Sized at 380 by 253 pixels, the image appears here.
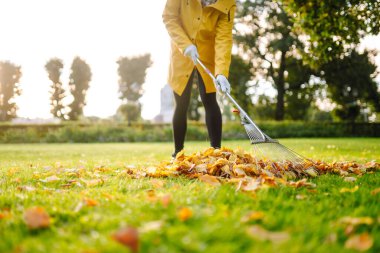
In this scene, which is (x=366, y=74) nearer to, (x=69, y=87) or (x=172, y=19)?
(x=172, y=19)

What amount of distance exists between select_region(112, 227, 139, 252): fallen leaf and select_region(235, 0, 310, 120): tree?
80.8ft

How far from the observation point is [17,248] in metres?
1.02

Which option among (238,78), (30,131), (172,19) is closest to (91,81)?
(238,78)

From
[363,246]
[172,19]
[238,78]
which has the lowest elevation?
[363,246]

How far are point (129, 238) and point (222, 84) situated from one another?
2.19 meters

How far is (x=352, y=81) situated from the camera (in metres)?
26.2

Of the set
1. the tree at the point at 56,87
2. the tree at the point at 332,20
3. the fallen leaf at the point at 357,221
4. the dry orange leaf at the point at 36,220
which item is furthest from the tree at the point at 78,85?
the fallen leaf at the point at 357,221

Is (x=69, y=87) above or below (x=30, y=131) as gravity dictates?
above

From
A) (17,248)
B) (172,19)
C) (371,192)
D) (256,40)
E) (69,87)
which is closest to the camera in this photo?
(17,248)

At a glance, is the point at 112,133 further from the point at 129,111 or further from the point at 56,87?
the point at 56,87

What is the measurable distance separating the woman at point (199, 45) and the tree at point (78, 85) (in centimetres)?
3756

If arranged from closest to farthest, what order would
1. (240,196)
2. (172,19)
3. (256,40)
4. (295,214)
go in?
(295,214), (240,196), (172,19), (256,40)

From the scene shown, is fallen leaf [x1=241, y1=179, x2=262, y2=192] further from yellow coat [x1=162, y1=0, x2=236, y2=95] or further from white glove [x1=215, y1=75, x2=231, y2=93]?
yellow coat [x1=162, y1=0, x2=236, y2=95]

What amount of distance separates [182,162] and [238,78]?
25.3m
